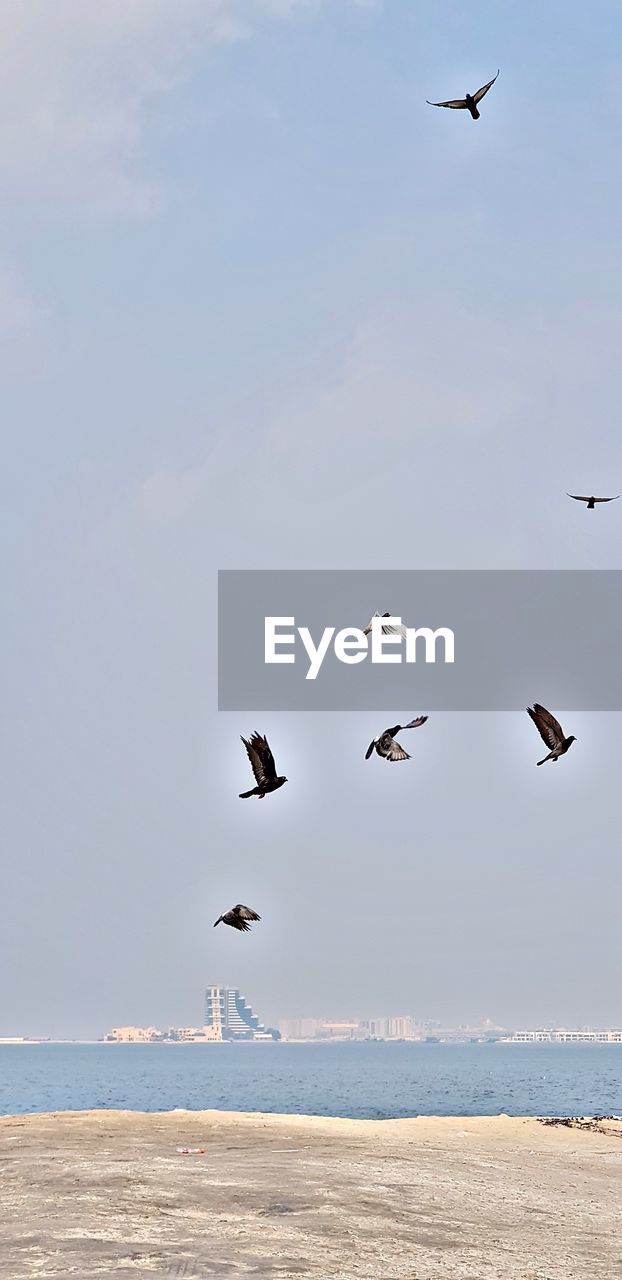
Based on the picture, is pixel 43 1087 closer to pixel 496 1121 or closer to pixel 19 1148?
pixel 496 1121

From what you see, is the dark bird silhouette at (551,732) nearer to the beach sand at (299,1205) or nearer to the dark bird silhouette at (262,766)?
the dark bird silhouette at (262,766)

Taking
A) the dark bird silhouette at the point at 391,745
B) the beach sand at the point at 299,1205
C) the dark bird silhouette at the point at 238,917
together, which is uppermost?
the dark bird silhouette at the point at 391,745

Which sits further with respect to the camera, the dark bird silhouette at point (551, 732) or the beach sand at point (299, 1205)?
the dark bird silhouette at point (551, 732)

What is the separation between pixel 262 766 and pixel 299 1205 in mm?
6469

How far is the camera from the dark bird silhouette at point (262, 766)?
20969 millimetres

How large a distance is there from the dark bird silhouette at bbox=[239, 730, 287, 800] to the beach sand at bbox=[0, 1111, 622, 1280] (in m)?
6.09

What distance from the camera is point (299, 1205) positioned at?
1962 centimetres

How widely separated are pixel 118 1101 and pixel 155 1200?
273 ft

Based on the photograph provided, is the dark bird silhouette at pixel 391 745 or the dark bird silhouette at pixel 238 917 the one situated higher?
the dark bird silhouette at pixel 391 745

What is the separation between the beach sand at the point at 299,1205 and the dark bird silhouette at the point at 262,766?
6.09m

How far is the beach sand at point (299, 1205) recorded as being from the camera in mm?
16328

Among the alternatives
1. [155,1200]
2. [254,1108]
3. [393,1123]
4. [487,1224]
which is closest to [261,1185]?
[155,1200]

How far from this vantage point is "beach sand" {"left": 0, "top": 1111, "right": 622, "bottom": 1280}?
16328 millimetres

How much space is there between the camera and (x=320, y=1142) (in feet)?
92.4
